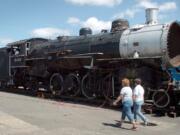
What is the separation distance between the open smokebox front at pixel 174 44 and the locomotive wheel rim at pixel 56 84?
22.4 ft

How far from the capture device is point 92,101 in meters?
17.5

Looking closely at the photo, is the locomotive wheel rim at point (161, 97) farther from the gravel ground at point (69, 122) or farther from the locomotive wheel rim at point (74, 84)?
the locomotive wheel rim at point (74, 84)

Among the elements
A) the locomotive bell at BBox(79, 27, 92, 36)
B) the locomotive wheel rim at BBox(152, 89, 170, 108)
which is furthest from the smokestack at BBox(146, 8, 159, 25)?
the locomotive bell at BBox(79, 27, 92, 36)

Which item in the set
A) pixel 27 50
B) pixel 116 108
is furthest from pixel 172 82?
pixel 27 50

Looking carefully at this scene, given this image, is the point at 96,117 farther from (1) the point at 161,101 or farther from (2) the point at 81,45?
(2) the point at 81,45

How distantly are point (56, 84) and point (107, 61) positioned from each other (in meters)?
4.28

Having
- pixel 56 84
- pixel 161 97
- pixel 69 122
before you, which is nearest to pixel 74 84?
pixel 56 84

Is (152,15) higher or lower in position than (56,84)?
higher

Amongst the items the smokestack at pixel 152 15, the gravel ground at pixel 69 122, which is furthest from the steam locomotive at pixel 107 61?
the gravel ground at pixel 69 122

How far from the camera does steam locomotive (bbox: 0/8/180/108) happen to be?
1460 centimetres

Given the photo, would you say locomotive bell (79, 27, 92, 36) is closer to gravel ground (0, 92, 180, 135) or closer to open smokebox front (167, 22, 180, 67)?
gravel ground (0, 92, 180, 135)

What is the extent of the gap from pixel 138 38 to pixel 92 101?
381 cm

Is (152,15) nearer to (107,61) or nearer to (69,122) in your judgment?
(107,61)

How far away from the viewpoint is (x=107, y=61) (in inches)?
666
